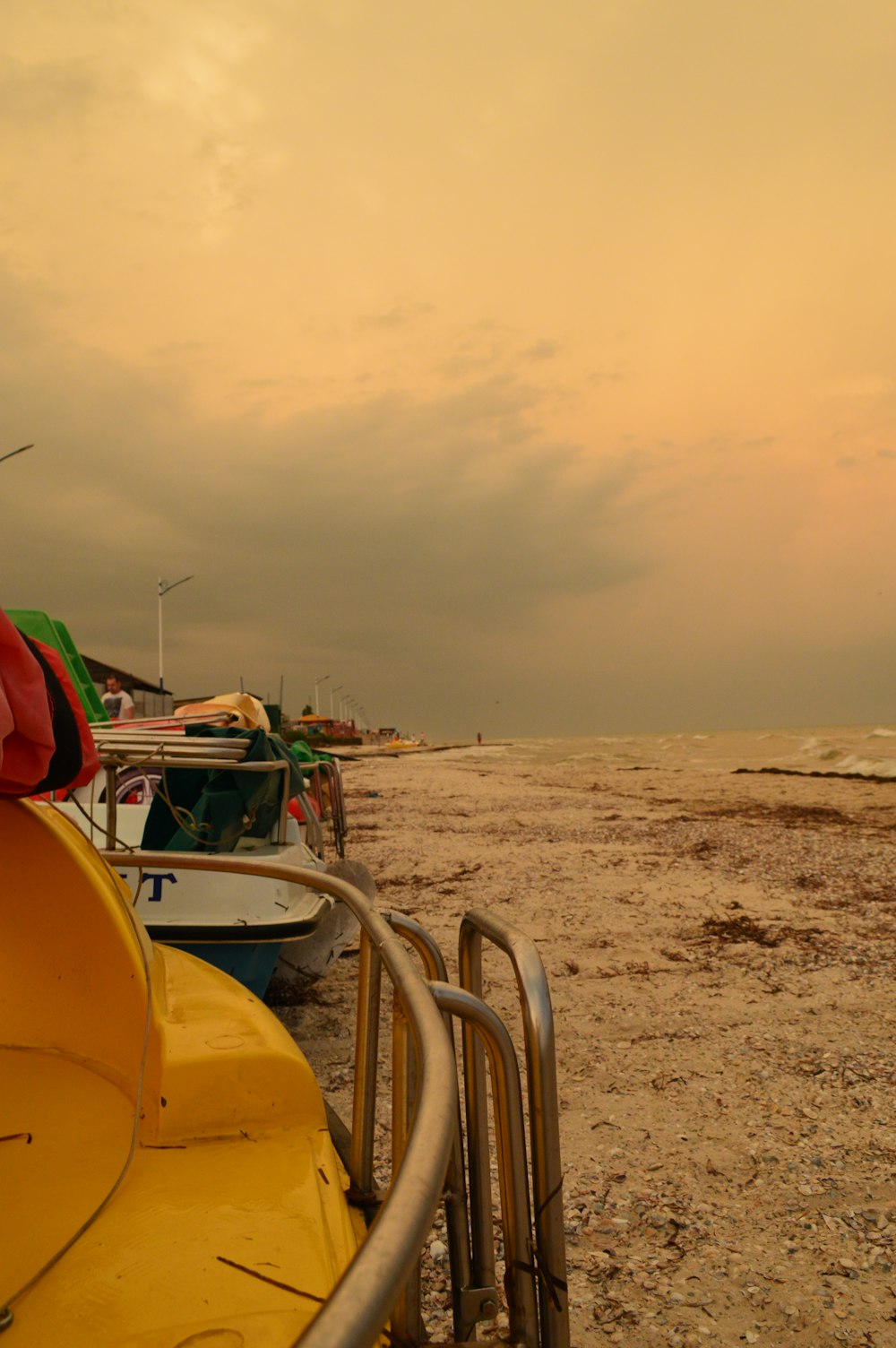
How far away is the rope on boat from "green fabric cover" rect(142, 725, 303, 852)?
8.87 ft

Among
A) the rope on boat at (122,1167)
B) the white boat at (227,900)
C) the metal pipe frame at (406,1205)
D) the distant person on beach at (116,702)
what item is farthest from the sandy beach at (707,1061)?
the distant person on beach at (116,702)

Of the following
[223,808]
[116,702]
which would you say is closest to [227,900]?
[223,808]

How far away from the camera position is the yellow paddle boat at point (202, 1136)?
1514 mm

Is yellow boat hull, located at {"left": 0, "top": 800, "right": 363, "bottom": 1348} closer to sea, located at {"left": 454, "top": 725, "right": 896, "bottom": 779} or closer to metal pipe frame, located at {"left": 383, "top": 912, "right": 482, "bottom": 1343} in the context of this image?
metal pipe frame, located at {"left": 383, "top": 912, "right": 482, "bottom": 1343}

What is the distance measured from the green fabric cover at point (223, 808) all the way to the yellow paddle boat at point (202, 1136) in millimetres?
2650

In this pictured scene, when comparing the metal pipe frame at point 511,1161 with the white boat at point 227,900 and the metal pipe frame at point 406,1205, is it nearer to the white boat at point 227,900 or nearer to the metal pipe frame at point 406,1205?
the metal pipe frame at point 406,1205

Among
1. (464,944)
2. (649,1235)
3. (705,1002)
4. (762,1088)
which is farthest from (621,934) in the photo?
(464,944)

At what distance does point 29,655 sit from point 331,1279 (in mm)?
1403

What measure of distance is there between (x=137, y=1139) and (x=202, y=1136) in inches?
5.7

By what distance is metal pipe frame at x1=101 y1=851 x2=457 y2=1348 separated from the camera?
69 cm

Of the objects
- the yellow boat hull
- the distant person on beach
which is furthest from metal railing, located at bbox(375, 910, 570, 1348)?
the distant person on beach

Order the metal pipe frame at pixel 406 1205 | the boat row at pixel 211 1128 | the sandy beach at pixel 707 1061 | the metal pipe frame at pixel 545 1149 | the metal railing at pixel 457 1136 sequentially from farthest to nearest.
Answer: the sandy beach at pixel 707 1061, the metal pipe frame at pixel 545 1149, the boat row at pixel 211 1128, the metal railing at pixel 457 1136, the metal pipe frame at pixel 406 1205

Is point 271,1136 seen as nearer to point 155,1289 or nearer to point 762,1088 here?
point 155,1289

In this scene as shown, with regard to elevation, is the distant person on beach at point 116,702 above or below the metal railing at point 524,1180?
above
